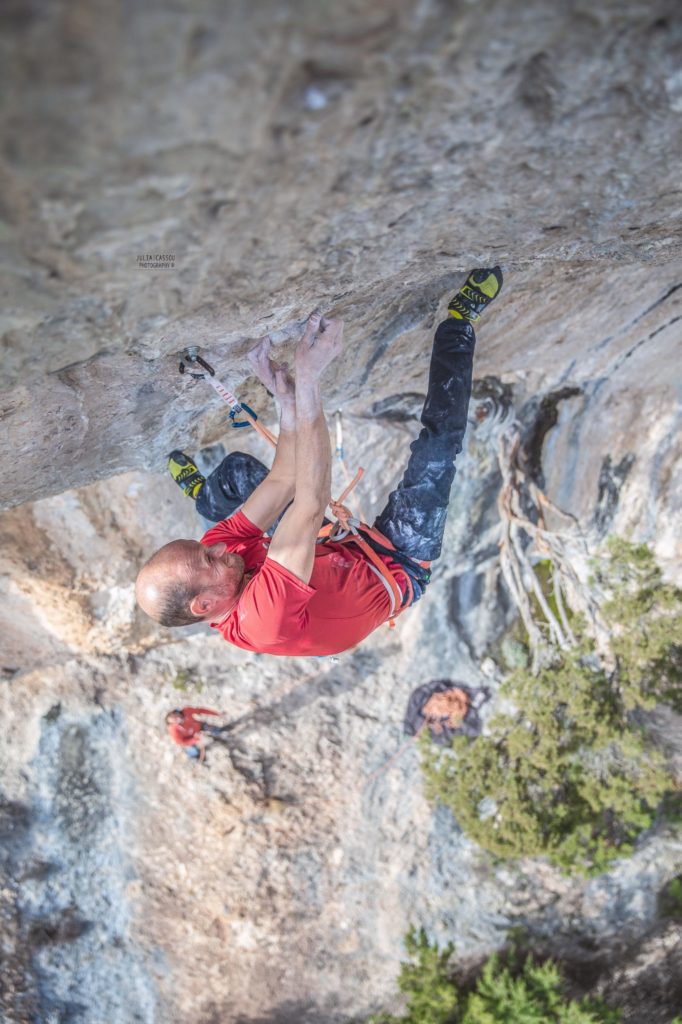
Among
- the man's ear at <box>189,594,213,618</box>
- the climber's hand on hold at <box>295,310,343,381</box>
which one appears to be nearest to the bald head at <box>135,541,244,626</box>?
the man's ear at <box>189,594,213,618</box>

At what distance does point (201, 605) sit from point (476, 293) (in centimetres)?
163

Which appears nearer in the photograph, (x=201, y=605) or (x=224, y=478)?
(x=201, y=605)

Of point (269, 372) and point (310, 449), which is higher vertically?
point (269, 372)

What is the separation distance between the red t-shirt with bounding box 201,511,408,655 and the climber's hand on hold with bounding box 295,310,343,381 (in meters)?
0.68

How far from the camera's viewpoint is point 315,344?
2.57m

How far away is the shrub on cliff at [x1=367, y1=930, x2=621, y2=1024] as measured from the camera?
5.18m

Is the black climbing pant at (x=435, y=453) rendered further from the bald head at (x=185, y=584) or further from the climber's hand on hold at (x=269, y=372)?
the bald head at (x=185, y=584)

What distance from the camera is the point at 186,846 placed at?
5.55 metres

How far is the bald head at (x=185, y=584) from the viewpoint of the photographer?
2.64 metres

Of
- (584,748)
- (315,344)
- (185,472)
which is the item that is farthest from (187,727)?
(315,344)

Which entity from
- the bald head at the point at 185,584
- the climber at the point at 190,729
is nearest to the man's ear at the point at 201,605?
the bald head at the point at 185,584

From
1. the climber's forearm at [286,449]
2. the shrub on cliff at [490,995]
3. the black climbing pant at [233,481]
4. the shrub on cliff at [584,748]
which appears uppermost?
the black climbing pant at [233,481]

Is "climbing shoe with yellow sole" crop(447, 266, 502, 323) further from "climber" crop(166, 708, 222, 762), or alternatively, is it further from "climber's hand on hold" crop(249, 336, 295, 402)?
"climber" crop(166, 708, 222, 762)

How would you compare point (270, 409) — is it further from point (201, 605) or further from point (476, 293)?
point (201, 605)
